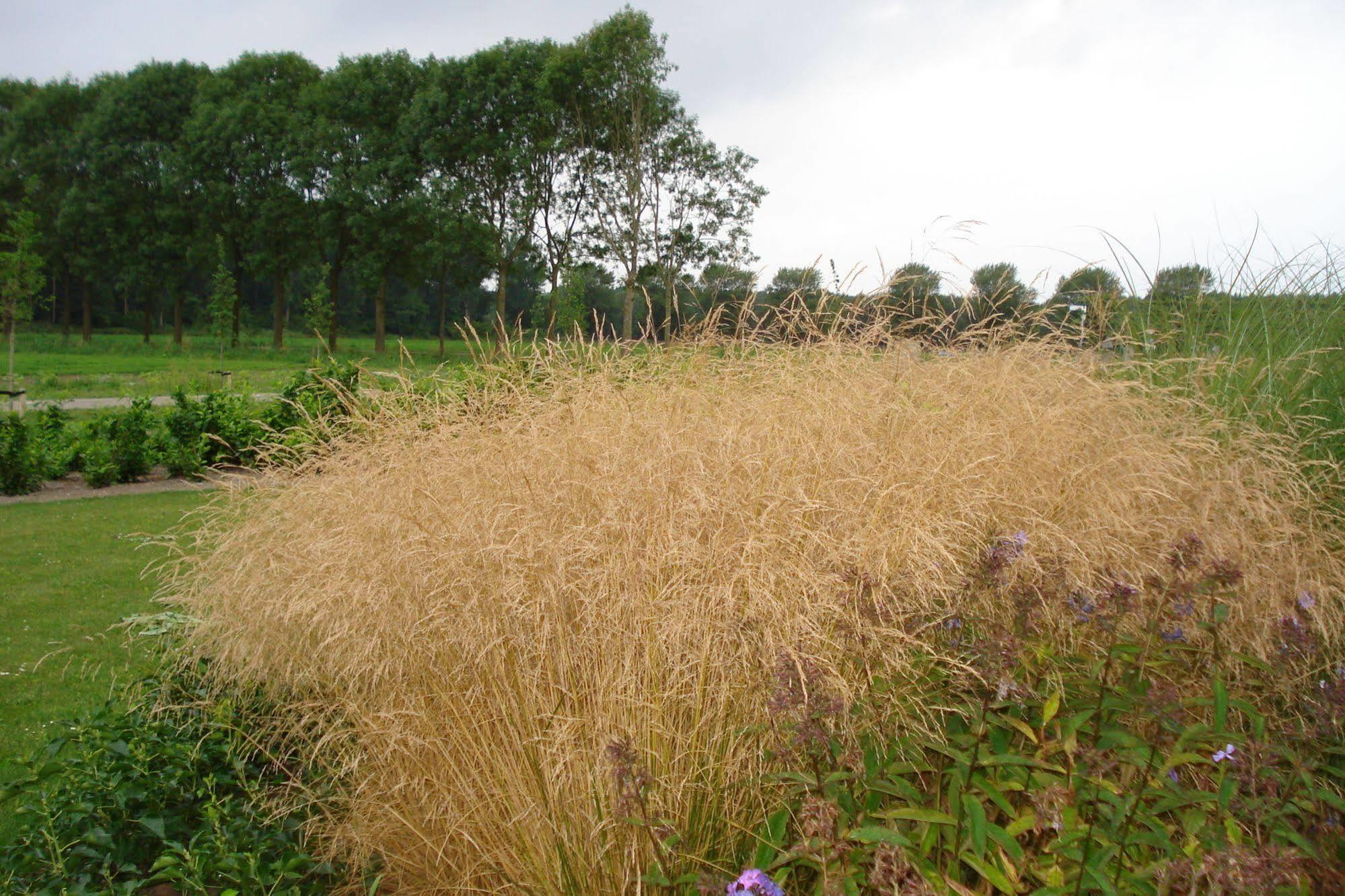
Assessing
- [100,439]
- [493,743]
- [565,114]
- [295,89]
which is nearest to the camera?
[493,743]

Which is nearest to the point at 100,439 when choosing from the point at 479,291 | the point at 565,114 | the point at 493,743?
the point at 493,743

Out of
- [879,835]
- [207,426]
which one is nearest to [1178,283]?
[879,835]

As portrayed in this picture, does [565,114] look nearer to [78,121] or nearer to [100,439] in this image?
[100,439]

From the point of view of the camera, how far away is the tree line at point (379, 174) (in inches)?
872

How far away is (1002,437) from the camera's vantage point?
2.81m

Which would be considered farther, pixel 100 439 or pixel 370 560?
pixel 100 439

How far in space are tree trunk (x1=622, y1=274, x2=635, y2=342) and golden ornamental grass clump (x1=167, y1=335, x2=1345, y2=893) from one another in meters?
1.51

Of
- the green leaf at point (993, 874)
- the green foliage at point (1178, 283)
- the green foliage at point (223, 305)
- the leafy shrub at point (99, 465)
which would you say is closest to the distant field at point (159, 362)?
the green foliage at point (223, 305)

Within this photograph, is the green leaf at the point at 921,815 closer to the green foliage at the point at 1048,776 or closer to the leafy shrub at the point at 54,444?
the green foliage at the point at 1048,776

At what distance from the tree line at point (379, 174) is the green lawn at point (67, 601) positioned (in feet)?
34.2

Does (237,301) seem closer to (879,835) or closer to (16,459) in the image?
(16,459)

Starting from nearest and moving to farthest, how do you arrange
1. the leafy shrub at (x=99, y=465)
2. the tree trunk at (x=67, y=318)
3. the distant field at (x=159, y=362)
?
the leafy shrub at (x=99, y=465), the distant field at (x=159, y=362), the tree trunk at (x=67, y=318)

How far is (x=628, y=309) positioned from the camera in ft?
46.2

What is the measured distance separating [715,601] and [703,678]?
0.61 ft
